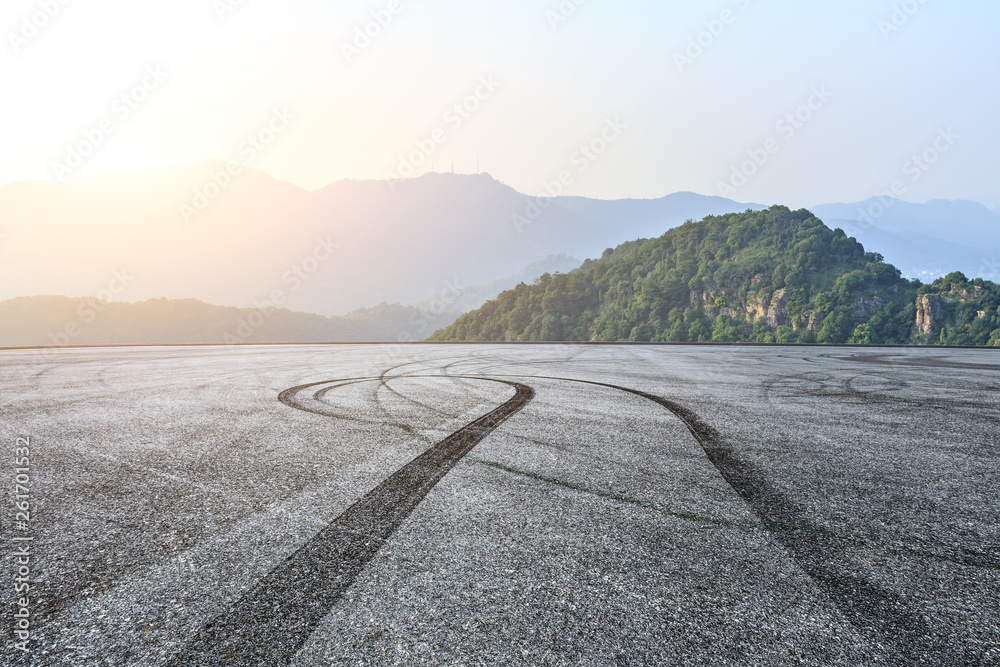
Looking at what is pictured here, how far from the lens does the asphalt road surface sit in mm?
1908

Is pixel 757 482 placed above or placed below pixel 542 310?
below

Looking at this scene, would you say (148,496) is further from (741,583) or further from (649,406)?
(649,406)

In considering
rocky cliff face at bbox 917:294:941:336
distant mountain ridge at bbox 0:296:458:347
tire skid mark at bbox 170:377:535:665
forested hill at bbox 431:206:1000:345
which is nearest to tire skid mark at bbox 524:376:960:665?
tire skid mark at bbox 170:377:535:665

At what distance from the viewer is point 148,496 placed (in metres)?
3.50

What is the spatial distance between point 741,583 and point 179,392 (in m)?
9.20

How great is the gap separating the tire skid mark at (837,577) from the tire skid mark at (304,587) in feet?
7.22

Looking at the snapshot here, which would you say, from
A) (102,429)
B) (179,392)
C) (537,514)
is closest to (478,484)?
(537,514)

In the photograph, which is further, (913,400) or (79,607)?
(913,400)

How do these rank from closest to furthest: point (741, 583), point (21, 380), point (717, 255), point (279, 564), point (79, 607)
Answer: point (79, 607), point (741, 583), point (279, 564), point (21, 380), point (717, 255)

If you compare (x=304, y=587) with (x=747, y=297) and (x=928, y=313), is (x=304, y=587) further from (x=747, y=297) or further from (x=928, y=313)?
(x=747, y=297)

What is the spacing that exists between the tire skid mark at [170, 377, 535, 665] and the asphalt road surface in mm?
11

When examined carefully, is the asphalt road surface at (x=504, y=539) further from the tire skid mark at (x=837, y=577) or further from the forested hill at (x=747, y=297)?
the forested hill at (x=747, y=297)

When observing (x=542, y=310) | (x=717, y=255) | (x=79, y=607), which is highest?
(x=717, y=255)

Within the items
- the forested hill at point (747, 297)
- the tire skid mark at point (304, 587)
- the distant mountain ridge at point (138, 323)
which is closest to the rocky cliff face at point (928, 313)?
the forested hill at point (747, 297)
